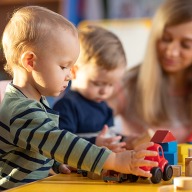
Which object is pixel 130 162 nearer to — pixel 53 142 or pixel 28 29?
pixel 53 142

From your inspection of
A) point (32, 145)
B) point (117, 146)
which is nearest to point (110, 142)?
point (117, 146)

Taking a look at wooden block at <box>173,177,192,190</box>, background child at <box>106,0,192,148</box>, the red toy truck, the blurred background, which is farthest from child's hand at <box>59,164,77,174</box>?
the blurred background

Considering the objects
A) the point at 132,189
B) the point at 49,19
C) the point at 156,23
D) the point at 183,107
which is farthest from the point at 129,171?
the point at 183,107

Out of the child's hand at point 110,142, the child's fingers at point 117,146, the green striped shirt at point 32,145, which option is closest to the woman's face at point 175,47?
the child's hand at point 110,142

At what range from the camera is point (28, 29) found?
1.12m

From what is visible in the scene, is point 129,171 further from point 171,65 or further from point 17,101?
point 171,65

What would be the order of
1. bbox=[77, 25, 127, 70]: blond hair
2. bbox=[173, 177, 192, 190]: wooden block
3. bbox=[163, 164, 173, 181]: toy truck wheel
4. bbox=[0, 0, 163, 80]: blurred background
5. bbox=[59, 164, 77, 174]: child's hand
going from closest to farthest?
bbox=[173, 177, 192, 190]: wooden block
bbox=[163, 164, 173, 181]: toy truck wheel
bbox=[59, 164, 77, 174]: child's hand
bbox=[77, 25, 127, 70]: blond hair
bbox=[0, 0, 163, 80]: blurred background

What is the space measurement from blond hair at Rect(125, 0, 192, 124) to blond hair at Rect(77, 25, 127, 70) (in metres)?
0.72

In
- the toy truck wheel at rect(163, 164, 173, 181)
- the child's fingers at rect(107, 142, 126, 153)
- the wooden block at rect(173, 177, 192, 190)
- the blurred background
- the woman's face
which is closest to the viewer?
the wooden block at rect(173, 177, 192, 190)

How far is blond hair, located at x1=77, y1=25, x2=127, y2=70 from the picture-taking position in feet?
6.07

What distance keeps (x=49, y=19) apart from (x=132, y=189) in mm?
336

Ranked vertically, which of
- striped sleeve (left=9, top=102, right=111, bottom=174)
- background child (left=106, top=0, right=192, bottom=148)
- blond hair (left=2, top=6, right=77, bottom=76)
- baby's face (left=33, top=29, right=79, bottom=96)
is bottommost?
background child (left=106, top=0, right=192, bottom=148)

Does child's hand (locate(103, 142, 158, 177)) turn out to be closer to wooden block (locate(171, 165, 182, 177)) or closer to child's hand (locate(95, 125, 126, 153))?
wooden block (locate(171, 165, 182, 177))

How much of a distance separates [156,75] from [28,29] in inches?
64.2
